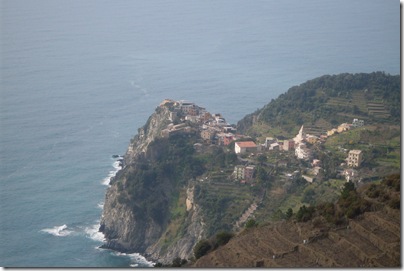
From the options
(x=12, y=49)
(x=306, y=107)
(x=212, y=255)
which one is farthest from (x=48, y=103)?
(x=212, y=255)

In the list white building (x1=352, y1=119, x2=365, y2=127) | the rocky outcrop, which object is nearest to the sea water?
the rocky outcrop

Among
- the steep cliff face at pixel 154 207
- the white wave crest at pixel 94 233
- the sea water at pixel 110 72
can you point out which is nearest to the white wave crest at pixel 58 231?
the sea water at pixel 110 72

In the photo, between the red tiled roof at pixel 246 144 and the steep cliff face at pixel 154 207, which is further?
the red tiled roof at pixel 246 144

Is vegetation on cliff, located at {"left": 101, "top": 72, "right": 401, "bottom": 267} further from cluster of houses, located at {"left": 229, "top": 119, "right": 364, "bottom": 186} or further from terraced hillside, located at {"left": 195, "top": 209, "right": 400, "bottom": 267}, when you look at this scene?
terraced hillside, located at {"left": 195, "top": 209, "right": 400, "bottom": 267}

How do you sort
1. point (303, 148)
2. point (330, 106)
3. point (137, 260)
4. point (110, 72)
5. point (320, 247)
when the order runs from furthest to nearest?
1. point (110, 72)
2. point (330, 106)
3. point (303, 148)
4. point (137, 260)
5. point (320, 247)

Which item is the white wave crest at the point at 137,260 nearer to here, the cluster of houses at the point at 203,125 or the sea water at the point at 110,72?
the sea water at the point at 110,72

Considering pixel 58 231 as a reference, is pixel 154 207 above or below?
above

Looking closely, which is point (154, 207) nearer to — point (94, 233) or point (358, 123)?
point (94, 233)

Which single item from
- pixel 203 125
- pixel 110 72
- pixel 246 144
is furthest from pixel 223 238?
pixel 110 72
